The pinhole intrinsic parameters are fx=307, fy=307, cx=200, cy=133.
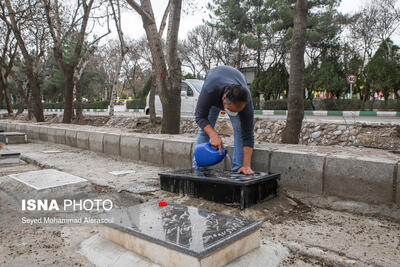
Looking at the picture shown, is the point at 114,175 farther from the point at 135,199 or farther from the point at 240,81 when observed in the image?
the point at 240,81

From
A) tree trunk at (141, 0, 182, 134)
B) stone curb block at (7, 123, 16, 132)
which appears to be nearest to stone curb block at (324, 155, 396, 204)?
tree trunk at (141, 0, 182, 134)

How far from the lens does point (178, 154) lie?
14.3 ft

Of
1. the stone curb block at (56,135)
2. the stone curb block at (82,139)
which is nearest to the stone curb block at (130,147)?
the stone curb block at (82,139)

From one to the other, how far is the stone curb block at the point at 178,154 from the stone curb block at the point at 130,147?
0.74 meters

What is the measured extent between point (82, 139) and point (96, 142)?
2.18 ft

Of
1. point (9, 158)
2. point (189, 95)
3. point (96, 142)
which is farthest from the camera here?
point (189, 95)

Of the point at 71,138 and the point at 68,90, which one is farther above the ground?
the point at 68,90

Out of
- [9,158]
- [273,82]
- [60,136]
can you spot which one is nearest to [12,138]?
[60,136]

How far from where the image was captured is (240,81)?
3.11 m

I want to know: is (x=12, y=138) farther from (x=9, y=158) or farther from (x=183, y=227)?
(x=183, y=227)

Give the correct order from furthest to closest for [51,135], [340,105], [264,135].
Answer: [340,105]
[264,135]
[51,135]

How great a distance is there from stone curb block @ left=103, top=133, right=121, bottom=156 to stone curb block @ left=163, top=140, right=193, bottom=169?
53.2 inches

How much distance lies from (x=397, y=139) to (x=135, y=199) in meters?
5.55

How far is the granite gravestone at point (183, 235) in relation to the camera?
1.63 metres
